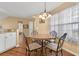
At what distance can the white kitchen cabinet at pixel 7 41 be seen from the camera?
3899 mm

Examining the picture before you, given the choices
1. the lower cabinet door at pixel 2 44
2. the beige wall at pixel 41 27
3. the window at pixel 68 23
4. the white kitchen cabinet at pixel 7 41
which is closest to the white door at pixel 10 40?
the white kitchen cabinet at pixel 7 41

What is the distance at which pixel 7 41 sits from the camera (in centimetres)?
433

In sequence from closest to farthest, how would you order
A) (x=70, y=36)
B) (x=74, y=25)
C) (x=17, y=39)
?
(x=74, y=25) → (x=70, y=36) → (x=17, y=39)

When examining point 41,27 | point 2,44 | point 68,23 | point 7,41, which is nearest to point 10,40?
point 7,41

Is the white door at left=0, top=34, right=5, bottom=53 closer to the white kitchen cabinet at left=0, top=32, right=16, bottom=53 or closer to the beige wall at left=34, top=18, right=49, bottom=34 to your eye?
the white kitchen cabinet at left=0, top=32, right=16, bottom=53

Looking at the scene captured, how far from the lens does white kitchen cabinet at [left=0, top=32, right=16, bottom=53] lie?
3.90 metres

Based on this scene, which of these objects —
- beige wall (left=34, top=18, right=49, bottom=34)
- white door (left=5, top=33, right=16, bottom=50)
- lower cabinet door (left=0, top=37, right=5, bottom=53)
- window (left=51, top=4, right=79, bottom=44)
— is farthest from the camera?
beige wall (left=34, top=18, right=49, bottom=34)

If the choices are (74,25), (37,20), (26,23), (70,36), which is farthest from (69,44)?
(26,23)

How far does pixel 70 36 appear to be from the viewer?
4164 millimetres

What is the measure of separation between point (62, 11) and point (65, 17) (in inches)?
13.6

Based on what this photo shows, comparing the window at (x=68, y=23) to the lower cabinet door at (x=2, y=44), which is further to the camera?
the lower cabinet door at (x=2, y=44)

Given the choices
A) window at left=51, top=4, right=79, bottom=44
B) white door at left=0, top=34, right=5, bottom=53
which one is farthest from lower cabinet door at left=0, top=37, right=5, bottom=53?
window at left=51, top=4, right=79, bottom=44

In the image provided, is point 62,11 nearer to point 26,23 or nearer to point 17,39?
point 26,23

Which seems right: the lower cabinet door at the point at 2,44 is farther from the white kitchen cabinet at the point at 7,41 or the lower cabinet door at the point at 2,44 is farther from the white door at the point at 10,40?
the white door at the point at 10,40
